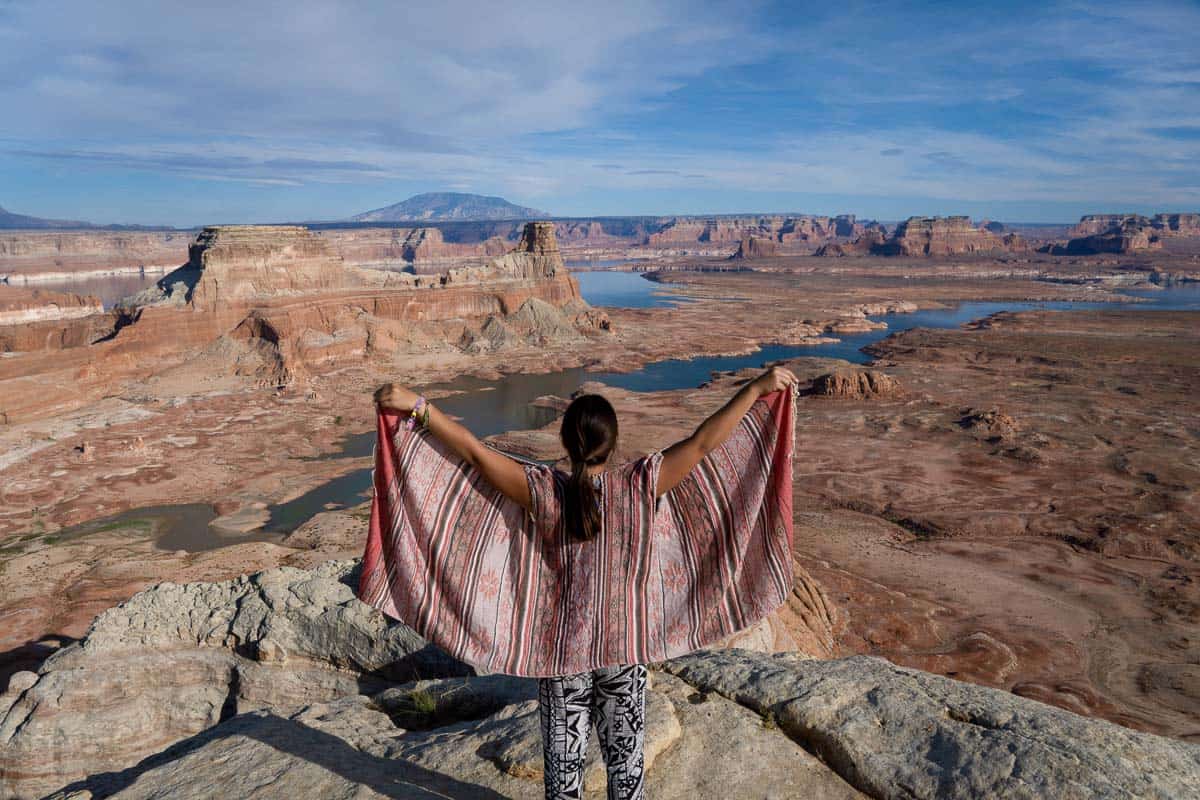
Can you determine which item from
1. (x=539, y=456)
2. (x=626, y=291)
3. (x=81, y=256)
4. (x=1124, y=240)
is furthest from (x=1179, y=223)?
(x=81, y=256)

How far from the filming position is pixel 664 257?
171 meters

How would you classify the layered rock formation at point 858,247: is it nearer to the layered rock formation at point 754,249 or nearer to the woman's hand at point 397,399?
the layered rock formation at point 754,249

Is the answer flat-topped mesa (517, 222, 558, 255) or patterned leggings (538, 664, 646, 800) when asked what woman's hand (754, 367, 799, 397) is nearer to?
patterned leggings (538, 664, 646, 800)

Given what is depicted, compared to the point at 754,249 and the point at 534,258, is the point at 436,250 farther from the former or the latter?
the point at 534,258

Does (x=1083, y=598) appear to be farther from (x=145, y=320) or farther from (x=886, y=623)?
(x=145, y=320)

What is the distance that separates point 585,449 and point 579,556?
49cm

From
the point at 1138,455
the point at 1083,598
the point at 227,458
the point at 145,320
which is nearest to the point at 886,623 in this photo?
the point at 1083,598

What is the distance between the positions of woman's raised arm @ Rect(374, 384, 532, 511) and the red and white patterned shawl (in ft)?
0.17

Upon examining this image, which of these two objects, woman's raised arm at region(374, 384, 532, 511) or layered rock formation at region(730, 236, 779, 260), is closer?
woman's raised arm at region(374, 384, 532, 511)

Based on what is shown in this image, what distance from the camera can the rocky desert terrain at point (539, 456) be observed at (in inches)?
139

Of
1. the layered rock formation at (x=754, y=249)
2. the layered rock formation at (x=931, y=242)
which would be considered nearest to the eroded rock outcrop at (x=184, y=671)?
the layered rock formation at (x=754, y=249)

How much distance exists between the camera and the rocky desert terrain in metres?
3.54

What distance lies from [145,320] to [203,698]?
34297 millimetres

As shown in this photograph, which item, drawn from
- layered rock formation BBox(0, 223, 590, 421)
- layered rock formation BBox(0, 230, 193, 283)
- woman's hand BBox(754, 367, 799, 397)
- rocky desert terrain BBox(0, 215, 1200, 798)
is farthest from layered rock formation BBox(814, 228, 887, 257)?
woman's hand BBox(754, 367, 799, 397)
